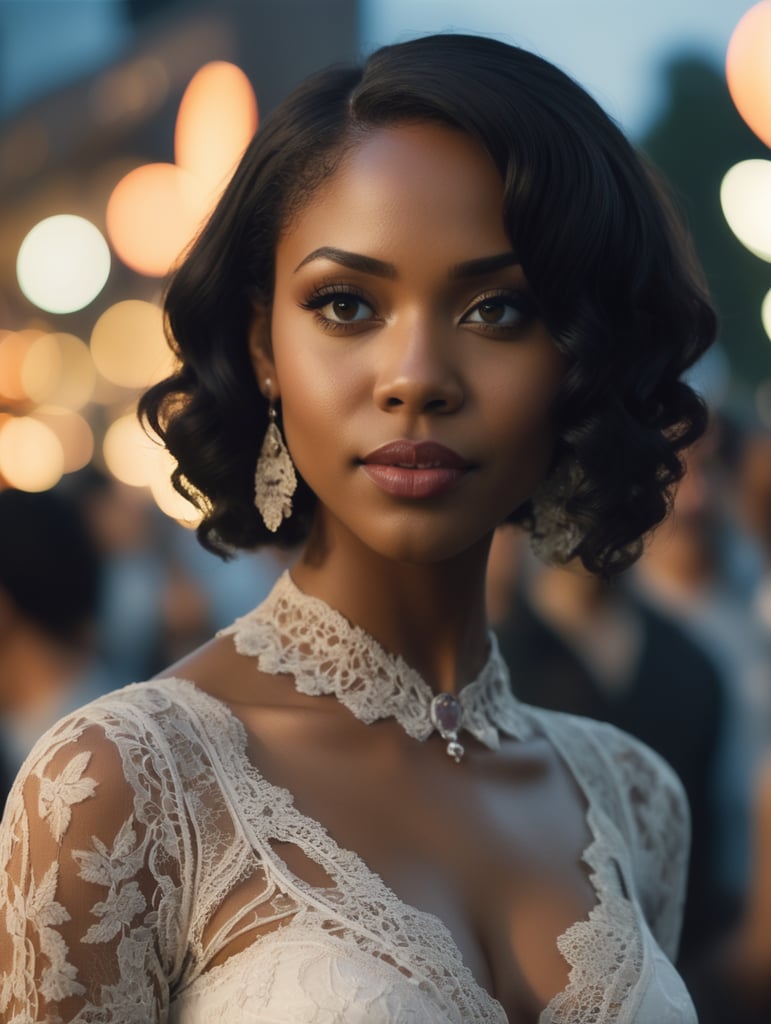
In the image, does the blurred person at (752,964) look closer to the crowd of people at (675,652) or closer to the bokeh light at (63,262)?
the crowd of people at (675,652)

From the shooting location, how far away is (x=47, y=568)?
3805mm

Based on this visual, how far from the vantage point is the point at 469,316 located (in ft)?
6.25

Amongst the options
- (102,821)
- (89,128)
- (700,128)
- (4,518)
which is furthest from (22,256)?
(102,821)

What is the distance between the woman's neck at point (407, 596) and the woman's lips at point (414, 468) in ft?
0.84

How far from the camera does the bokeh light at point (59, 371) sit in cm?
966

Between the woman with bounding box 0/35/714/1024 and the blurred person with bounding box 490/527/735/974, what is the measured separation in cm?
149

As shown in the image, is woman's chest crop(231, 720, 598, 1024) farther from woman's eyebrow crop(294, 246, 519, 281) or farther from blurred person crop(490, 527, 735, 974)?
blurred person crop(490, 527, 735, 974)

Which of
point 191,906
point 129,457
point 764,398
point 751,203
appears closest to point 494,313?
point 191,906

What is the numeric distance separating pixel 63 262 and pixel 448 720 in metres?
5.89

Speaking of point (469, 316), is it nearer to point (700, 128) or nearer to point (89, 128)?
point (700, 128)

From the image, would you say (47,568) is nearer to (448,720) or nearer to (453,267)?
(448,720)

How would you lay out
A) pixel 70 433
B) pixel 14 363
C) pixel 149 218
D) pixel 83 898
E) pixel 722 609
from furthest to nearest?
pixel 70 433
pixel 14 363
pixel 149 218
pixel 722 609
pixel 83 898

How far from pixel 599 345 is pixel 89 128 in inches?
455

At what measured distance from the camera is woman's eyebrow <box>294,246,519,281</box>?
187 cm
